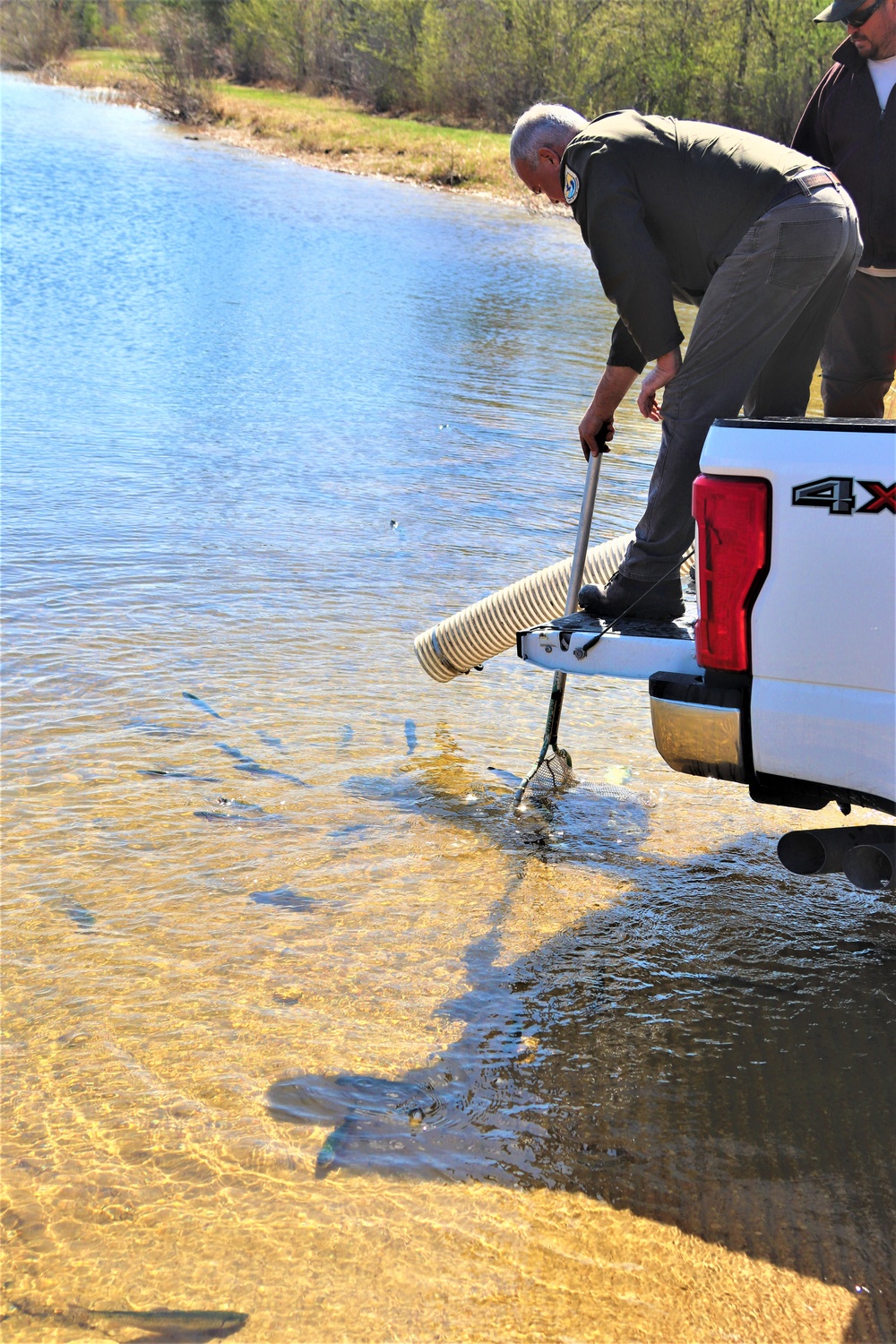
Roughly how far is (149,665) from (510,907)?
2.25m

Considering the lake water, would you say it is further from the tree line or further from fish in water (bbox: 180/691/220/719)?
the tree line

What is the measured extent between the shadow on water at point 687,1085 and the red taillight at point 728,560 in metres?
0.95

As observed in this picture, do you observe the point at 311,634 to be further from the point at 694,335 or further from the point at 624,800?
the point at 694,335

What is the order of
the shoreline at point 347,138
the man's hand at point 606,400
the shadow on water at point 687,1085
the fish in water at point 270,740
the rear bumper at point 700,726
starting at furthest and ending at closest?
the shoreline at point 347,138 < the fish in water at point 270,740 < the man's hand at point 606,400 < the rear bumper at point 700,726 < the shadow on water at point 687,1085

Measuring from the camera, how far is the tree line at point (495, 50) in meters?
40.6

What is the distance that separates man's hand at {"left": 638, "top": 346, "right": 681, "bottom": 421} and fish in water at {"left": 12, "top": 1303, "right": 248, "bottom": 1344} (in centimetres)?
262

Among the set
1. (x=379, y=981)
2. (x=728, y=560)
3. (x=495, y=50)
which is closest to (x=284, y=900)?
(x=379, y=981)

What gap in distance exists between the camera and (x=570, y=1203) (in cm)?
252

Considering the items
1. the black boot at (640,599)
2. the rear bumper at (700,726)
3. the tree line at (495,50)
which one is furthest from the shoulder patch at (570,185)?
the tree line at (495,50)

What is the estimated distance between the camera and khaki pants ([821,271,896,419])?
480 cm

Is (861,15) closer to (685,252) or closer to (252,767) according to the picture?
(685,252)

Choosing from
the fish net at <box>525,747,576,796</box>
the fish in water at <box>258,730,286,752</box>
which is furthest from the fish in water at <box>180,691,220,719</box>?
the fish net at <box>525,747,576,796</box>

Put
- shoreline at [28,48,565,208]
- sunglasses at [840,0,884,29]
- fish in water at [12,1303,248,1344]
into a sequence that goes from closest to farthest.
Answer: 1. fish in water at [12,1303,248,1344]
2. sunglasses at [840,0,884,29]
3. shoreline at [28,48,565,208]

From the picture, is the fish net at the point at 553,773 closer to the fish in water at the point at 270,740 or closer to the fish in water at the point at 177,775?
the fish in water at the point at 270,740
